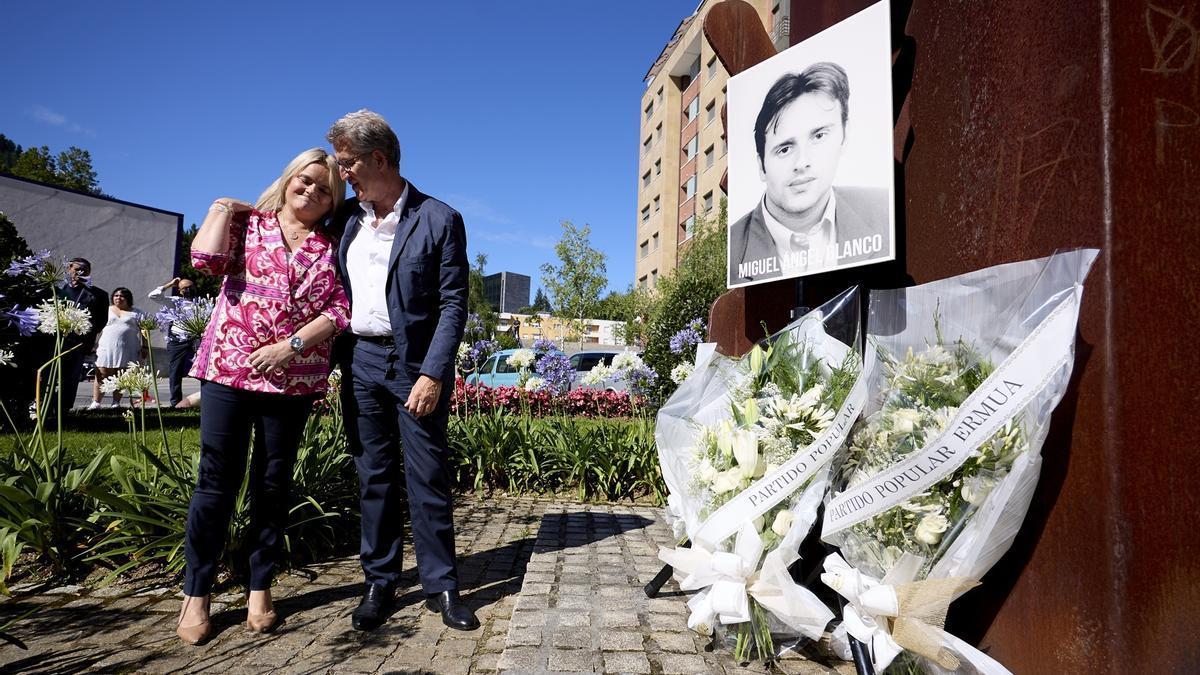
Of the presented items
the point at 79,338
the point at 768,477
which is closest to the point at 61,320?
the point at 768,477

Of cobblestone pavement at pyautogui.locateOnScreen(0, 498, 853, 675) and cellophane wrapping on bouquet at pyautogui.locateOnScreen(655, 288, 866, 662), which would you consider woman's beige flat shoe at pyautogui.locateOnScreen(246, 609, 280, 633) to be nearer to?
cobblestone pavement at pyautogui.locateOnScreen(0, 498, 853, 675)

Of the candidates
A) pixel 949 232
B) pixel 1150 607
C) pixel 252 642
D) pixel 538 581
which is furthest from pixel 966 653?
pixel 252 642

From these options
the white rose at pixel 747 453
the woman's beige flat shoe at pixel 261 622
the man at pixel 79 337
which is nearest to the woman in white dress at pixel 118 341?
the man at pixel 79 337

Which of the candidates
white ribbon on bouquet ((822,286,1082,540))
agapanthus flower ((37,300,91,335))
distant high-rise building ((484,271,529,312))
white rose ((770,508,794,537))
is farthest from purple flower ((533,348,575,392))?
distant high-rise building ((484,271,529,312))

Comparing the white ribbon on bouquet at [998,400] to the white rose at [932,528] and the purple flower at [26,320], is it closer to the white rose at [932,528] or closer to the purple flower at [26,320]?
the white rose at [932,528]

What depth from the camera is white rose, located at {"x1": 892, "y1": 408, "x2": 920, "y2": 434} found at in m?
1.80

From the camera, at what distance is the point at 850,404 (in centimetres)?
199

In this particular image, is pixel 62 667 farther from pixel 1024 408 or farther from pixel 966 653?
pixel 1024 408

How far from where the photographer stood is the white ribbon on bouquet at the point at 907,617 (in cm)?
166

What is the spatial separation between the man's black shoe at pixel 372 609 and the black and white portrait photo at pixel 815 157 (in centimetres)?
219

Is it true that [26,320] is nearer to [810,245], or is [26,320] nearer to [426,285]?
[426,285]

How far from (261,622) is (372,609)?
416mm

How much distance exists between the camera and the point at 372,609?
102 inches

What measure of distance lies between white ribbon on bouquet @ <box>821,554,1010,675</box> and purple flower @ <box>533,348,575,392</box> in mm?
5025
